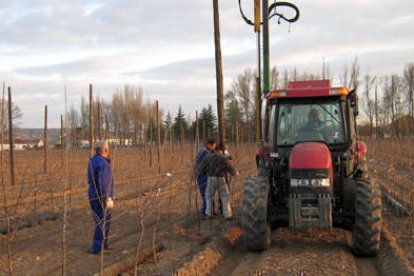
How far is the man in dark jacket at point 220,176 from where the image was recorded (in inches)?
419

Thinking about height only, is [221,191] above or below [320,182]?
below

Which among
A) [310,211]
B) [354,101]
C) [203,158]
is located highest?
[354,101]

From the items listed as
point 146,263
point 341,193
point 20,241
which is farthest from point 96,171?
point 341,193

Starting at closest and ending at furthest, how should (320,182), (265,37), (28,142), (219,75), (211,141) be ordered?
(320,182)
(28,142)
(211,141)
(219,75)
(265,37)

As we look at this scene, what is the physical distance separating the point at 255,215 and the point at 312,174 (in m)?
1.02

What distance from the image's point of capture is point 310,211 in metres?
7.25

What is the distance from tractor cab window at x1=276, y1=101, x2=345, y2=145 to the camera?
26.2ft

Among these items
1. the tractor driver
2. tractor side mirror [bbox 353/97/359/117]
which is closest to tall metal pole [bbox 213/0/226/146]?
the tractor driver

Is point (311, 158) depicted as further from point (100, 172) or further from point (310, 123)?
point (100, 172)

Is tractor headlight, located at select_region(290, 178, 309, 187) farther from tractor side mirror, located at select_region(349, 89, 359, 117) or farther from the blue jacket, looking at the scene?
the blue jacket

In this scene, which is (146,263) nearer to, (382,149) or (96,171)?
(96,171)

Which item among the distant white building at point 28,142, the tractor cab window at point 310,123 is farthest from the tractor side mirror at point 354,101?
the distant white building at point 28,142

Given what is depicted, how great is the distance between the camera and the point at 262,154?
A: 28.4 feet

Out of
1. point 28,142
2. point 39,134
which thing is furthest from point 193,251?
point 39,134
